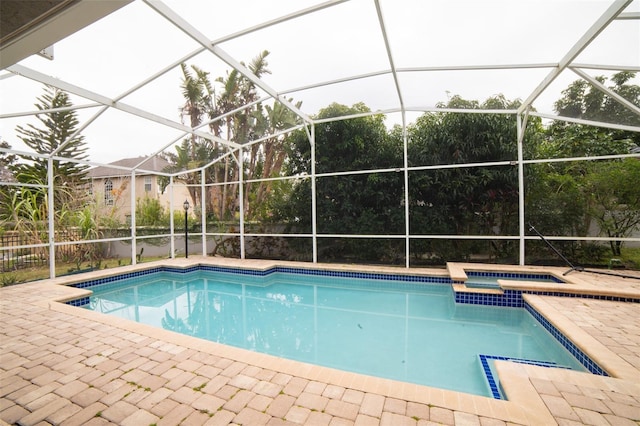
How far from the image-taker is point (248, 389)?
2.20 meters

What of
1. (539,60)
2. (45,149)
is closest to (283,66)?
(539,60)

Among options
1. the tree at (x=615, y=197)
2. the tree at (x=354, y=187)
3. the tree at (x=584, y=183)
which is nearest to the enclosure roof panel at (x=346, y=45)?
the tree at (x=584, y=183)

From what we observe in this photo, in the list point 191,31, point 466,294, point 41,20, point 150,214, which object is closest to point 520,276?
point 466,294

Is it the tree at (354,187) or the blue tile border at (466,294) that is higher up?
the tree at (354,187)

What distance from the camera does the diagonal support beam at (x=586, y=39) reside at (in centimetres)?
294

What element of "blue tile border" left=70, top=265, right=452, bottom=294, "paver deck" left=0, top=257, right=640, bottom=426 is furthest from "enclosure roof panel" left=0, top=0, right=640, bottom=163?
"blue tile border" left=70, top=265, right=452, bottom=294

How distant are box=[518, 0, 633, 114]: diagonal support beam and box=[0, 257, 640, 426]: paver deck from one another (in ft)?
10.8

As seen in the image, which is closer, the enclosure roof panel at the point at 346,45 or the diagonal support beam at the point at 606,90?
the enclosure roof panel at the point at 346,45

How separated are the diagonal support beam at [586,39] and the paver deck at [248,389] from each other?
328 cm

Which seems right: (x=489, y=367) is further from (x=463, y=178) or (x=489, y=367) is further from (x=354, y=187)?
(x=354, y=187)

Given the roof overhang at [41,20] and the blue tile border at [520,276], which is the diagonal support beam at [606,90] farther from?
the roof overhang at [41,20]

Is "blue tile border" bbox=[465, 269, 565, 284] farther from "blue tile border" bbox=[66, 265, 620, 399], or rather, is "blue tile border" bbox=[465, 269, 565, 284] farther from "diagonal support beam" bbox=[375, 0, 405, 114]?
"diagonal support beam" bbox=[375, 0, 405, 114]

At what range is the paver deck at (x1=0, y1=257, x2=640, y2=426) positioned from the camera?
6.17ft

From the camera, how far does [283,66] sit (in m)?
5.13
